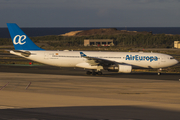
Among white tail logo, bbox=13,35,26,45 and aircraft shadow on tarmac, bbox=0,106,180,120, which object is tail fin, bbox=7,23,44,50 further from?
aircraft shadow on tarmac, bbox=0,106,180,120

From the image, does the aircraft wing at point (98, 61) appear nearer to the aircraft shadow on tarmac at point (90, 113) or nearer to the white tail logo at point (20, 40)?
the white tail logo at point (20, 40)

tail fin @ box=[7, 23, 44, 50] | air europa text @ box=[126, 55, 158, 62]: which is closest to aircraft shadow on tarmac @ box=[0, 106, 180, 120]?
air europa text @ box=[126, 55, 158, 62]

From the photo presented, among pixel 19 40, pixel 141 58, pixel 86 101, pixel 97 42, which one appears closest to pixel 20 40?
pixel 19 40

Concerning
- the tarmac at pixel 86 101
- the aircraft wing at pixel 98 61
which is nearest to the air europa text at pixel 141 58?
the aircraft wing at pixel 98 61

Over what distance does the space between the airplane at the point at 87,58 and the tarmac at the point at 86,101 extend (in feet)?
27.1

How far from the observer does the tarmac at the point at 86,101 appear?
15.4m

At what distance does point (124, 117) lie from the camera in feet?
49.3

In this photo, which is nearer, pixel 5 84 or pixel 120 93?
pixel 120 93

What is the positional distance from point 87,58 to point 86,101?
17.2m

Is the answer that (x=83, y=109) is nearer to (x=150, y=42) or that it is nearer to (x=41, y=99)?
(x=41, y=99)

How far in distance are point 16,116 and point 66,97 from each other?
668 cm

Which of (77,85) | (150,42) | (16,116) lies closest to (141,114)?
(16,116)

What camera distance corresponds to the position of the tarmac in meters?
15.4

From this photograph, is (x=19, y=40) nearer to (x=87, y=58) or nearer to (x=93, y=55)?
(x=87, y=58)
